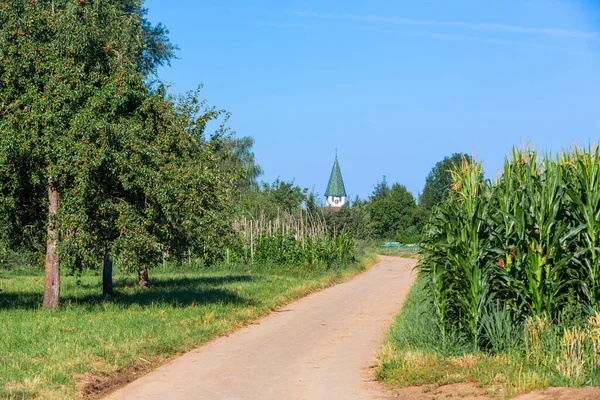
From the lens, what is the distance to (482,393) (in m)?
9.48

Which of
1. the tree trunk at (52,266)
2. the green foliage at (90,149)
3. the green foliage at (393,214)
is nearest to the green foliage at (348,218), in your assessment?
the green foliage at (90,149)

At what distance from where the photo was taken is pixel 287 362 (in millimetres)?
12672

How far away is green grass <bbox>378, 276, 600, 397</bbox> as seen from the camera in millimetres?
9469

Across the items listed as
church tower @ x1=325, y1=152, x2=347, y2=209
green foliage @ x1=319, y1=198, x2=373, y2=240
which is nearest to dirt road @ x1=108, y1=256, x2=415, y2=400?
green foliage @ x1=319, y1=198, x2=373, y2=240

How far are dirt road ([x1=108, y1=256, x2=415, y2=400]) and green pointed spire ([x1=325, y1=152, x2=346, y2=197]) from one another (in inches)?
4720

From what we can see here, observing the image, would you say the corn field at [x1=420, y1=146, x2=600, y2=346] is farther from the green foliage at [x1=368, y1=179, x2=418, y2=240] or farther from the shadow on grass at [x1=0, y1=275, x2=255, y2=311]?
the green foliage at [x1=368, y1=179, x2=418, y2=240]

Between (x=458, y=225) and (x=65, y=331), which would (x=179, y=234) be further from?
(x=458, y=225)

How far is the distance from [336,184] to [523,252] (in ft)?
427

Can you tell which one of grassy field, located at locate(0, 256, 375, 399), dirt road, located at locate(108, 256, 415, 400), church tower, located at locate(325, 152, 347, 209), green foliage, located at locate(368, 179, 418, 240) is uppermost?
church tower, located at locate(325, 152, 347, 209)

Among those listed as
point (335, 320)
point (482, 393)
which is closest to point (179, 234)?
point (335, 320)

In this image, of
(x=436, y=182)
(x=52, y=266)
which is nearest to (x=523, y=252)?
(x=52, y=266)

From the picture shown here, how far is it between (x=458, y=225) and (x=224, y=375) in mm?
4316

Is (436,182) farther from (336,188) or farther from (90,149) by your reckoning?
(90,149)

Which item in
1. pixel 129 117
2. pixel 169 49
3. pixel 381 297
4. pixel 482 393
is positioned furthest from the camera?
pixel 169 49
